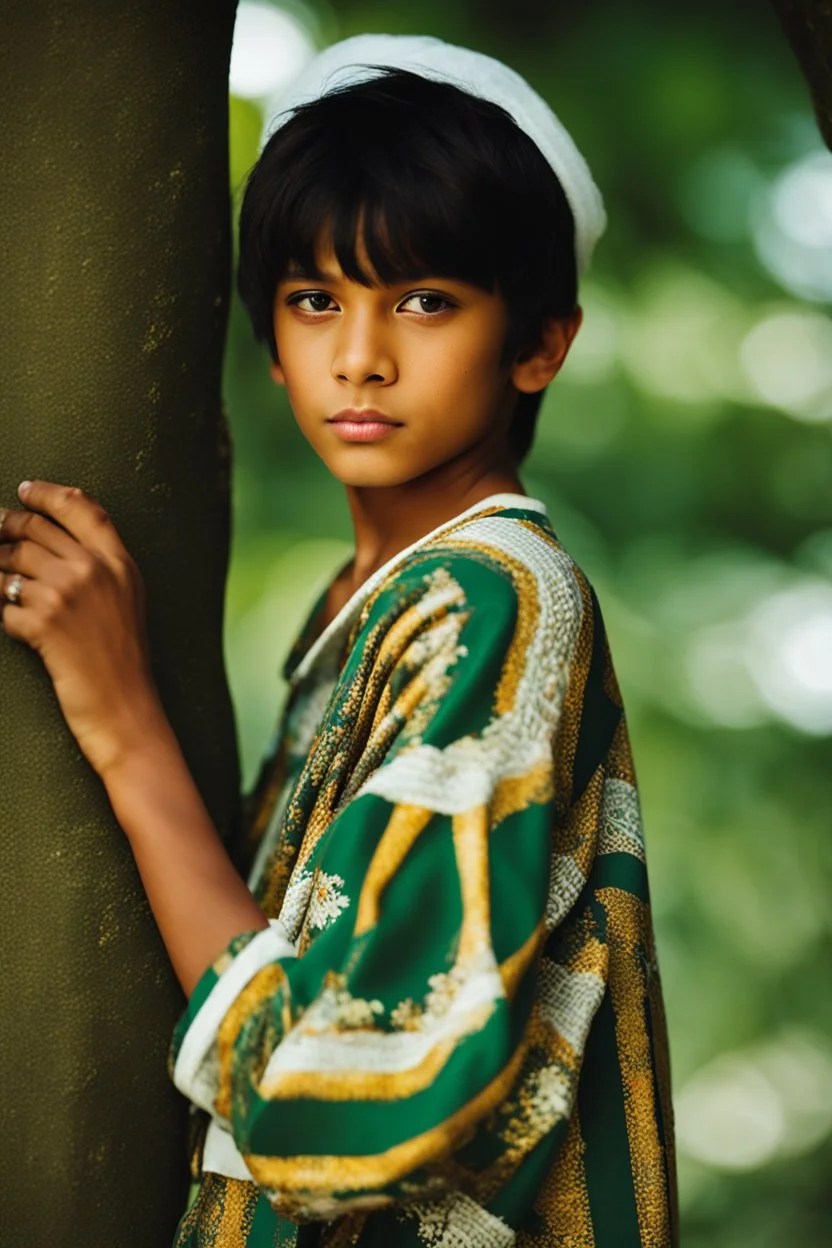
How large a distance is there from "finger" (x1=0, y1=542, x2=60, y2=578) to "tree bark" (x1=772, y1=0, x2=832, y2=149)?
98 centimetres

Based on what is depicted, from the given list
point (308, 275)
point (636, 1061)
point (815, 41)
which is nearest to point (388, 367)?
point (308, 275)

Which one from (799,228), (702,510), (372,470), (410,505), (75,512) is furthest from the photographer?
(702,510)

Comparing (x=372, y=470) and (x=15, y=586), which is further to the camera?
(x=372, y=470)

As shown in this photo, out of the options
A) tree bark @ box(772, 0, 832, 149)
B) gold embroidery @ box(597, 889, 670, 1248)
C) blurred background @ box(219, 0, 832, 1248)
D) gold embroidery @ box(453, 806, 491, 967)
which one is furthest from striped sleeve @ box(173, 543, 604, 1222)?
blurred background @ box(219, 0, 832, 1248)

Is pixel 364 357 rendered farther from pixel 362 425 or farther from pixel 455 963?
pixel 455 963

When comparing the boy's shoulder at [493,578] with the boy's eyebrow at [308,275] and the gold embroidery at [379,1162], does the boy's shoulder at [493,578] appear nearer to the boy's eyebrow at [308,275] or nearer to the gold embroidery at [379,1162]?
the boy's eyebrow at [308,275]

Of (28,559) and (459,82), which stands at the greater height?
(459,82)

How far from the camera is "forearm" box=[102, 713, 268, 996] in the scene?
142cm

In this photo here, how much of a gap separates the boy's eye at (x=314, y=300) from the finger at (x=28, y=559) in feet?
1.22

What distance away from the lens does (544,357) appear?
1.73 m

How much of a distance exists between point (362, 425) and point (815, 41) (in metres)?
0.66

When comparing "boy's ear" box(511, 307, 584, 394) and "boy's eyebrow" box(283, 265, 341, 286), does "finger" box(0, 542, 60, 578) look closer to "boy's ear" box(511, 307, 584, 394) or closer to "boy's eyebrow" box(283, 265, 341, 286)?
"boy's eyebrow" box(283, 265, 341, 286)

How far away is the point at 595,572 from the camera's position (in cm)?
454

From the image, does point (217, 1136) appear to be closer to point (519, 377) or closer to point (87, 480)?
point (87, 480)
